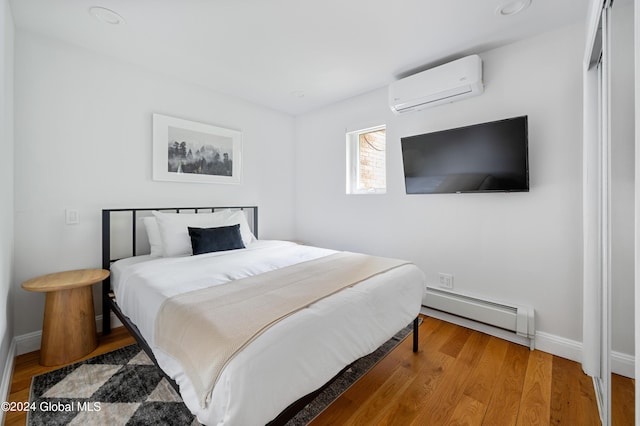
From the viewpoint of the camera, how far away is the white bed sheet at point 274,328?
97 cm

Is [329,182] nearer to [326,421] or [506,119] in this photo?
[506,119]

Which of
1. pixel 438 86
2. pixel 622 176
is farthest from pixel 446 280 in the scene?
pixel 438 86

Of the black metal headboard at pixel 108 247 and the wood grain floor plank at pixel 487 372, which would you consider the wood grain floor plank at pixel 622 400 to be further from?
the black metal headboard at pixel 108 247

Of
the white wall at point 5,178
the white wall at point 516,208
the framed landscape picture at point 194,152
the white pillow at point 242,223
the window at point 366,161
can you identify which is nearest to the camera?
the white wall at point 5,178

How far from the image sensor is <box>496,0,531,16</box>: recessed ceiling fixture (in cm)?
189

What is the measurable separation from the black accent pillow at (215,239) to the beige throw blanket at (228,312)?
94 centimetres

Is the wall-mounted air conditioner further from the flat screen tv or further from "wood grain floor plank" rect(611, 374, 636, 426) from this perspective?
"wood grain floor plank" rect(611, 374, 636, 426)

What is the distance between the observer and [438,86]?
102 inches

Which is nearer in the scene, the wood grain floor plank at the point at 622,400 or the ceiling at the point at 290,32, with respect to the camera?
the wood grain floor plank at the point at 622,400

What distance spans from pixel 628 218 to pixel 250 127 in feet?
11.9

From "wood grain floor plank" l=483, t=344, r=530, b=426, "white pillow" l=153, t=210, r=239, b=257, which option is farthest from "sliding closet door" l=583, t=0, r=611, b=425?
"white pillow" l=153, t=210, r=239, b=257

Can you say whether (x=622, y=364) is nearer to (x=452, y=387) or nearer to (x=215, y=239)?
(x=452, y=387)

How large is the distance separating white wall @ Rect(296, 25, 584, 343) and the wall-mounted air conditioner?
14 cm

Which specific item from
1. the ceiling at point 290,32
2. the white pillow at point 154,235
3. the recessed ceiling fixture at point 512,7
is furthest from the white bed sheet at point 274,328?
the recessed ceiling fixture at point 512,7
